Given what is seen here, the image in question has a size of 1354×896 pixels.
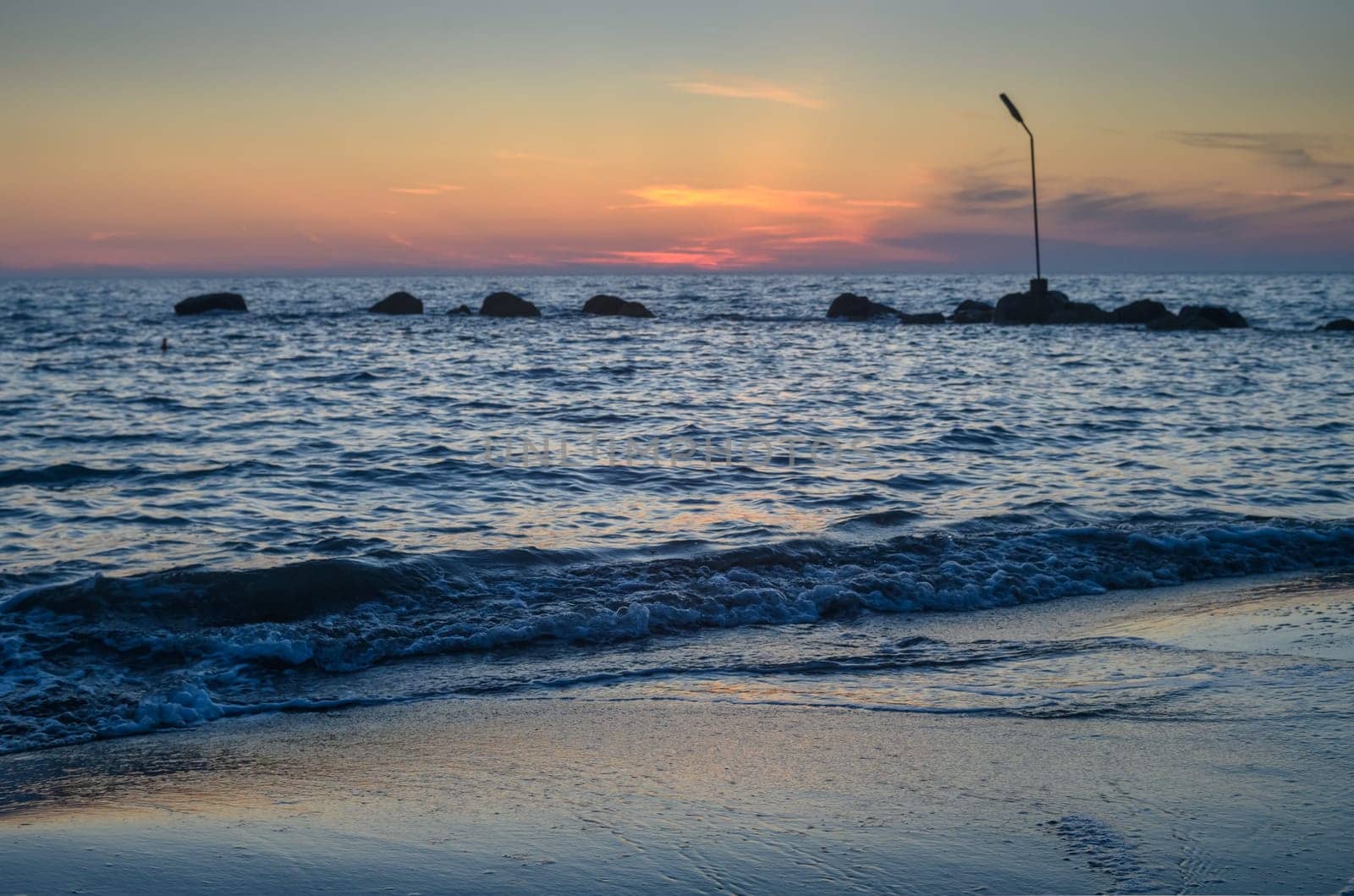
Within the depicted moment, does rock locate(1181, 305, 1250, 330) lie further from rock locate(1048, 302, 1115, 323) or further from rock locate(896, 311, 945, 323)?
rock locate(896, 311, 945, 323)

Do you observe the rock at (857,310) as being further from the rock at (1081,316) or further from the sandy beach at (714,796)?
the sandy beach at (714,796)

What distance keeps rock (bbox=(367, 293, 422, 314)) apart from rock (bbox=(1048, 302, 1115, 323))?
28.4 m

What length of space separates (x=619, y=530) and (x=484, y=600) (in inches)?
82.9

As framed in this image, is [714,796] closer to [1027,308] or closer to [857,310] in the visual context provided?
[1027,308]

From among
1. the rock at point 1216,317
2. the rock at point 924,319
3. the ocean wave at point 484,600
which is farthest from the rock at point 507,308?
the ocean wave at point 484,600

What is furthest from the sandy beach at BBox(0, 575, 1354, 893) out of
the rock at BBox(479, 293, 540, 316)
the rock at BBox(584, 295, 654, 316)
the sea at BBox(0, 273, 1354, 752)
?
the rock at BBox(584, 295, 654, 316)

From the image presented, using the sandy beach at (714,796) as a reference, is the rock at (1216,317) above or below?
above

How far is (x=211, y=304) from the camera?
48.3 meters

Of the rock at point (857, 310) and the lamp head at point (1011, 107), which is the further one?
the rock at point (857, 310)

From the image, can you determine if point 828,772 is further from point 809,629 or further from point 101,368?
point 101,368

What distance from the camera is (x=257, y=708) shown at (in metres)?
5.37

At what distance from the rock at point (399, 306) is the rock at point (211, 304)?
6396 millimetres

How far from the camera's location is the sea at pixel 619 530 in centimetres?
572

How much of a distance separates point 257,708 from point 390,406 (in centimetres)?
1215
